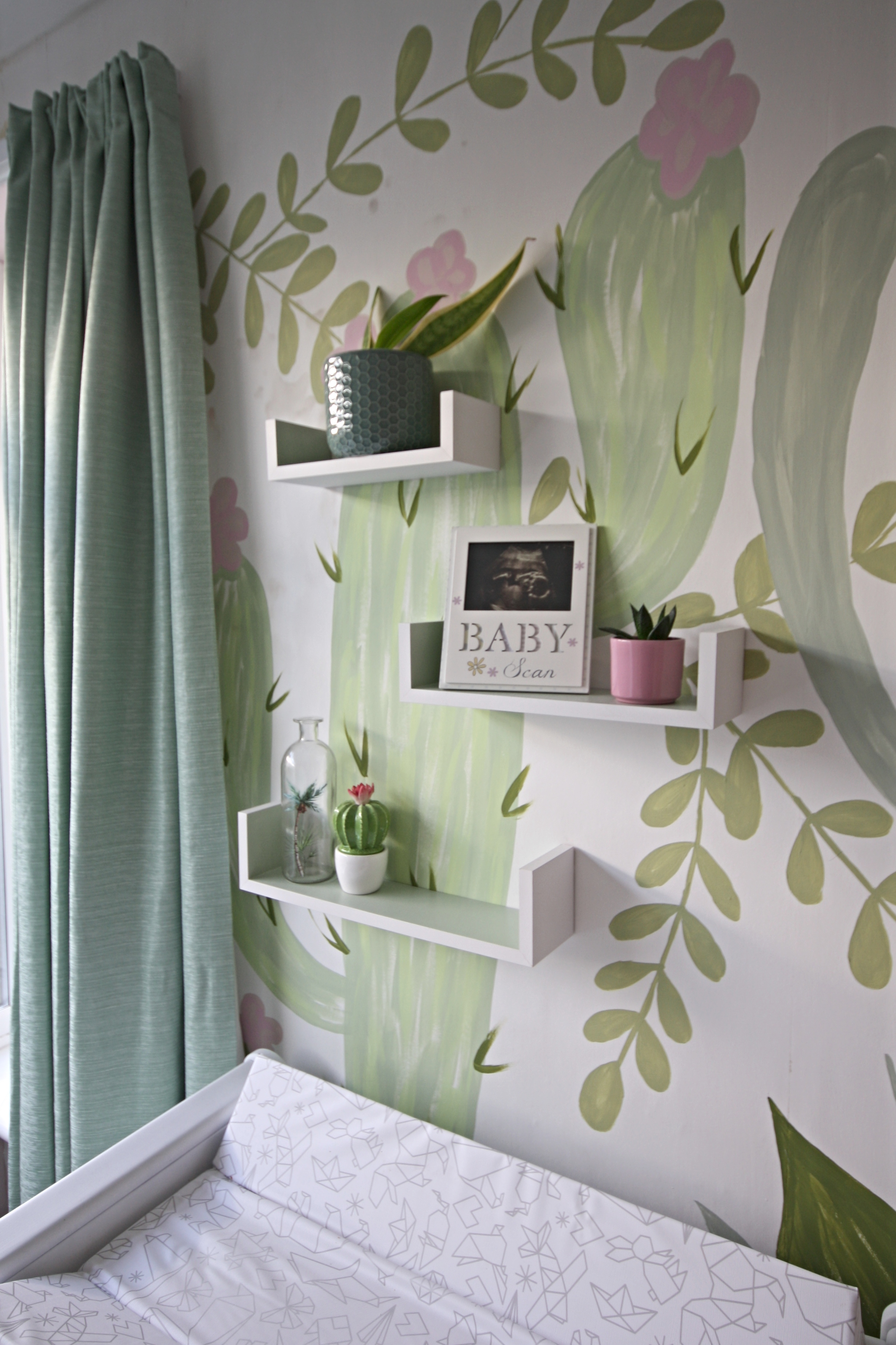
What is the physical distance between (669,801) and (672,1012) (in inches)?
11.4

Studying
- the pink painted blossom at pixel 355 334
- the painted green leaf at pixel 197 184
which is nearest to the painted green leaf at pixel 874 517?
the pink painted blossom at pixel 355 334

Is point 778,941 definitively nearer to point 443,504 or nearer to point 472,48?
point 443,504

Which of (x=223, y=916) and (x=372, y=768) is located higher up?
(x=372, y=768)

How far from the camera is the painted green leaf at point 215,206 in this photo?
5.11ft

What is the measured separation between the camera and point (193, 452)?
5.12ft

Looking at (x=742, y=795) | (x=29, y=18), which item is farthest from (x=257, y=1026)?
(x=29, y=18)

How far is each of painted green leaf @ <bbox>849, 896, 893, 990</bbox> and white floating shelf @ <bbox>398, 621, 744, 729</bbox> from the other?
0.28m

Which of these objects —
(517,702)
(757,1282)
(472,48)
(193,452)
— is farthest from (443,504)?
(757,1282)

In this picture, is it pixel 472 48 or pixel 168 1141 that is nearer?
pixel 472 48

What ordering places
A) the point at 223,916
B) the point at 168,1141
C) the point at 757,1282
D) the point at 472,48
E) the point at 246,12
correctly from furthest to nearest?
the point at 223,916 → the point at 246,12 → the point at 168,1141 → the point at 472,48 → the point at 757,1282

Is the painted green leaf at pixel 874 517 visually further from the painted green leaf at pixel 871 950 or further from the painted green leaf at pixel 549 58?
the painted green leaf at pixel 549 58

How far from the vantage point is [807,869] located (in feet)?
3.58

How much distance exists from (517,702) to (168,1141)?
0.92 metres

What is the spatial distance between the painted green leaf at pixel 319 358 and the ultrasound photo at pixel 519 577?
415 millimetres
